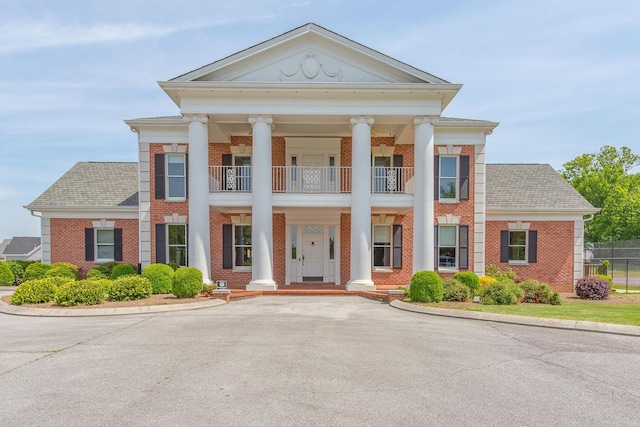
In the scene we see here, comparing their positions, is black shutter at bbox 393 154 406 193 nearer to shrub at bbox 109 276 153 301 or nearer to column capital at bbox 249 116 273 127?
column capital at bbox 249 116 273 127

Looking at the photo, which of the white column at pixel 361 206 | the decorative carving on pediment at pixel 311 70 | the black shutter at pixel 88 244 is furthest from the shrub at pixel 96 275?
the decorative carving on pediment at pixel 311 70

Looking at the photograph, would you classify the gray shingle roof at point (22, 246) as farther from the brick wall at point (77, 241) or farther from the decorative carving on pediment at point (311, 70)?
the decorative carving on pediment at point (311, 70)

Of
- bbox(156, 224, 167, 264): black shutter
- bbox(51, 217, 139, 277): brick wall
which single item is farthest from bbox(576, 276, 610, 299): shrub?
→ bbox(51, 217, 139, 277): brick wall

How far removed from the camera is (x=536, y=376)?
253 inches

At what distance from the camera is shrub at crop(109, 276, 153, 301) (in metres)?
13.4

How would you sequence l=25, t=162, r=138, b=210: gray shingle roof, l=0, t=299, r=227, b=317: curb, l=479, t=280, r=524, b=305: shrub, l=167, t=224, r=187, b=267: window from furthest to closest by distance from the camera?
l=25, t=162, r=138, b=210: gray shingle roof < l=167, t=224, r=187, b=267: window < l=479, t=280, r=524, b=305: shrub < l=0, t=299, r=227, b=317: curb

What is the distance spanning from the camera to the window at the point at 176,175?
19281mm

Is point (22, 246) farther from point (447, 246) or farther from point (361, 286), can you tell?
point (447, 246)

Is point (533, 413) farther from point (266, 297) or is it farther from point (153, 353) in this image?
point (266, 297)

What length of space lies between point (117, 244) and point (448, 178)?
15.8m

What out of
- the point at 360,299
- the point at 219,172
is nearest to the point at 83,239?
the point at 219,172

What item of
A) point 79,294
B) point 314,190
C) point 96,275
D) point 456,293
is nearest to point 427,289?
point 456,293

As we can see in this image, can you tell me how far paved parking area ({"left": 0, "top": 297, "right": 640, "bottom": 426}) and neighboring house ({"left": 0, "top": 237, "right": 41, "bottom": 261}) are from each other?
39.8 meters

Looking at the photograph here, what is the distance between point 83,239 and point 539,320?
19.4 metres
